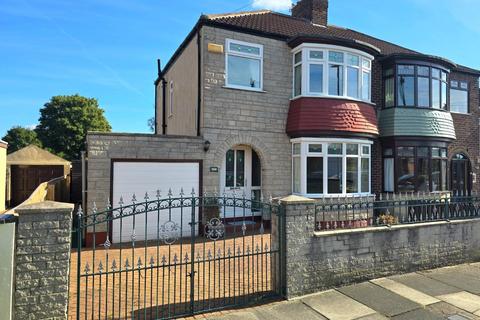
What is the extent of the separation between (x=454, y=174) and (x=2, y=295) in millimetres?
16766

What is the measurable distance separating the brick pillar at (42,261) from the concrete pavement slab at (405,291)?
498cm

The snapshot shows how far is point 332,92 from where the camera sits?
11492 millimetres

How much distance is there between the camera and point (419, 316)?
15.9 ft

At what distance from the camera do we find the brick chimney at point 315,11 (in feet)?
48.5

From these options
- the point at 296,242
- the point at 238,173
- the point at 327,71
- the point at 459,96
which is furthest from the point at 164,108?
the point at 459,96

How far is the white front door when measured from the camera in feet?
36.8

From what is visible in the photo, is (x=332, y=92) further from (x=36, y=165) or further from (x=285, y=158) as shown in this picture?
(x=36, y=165)

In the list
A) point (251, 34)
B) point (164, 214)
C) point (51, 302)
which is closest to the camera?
point (51, 302)

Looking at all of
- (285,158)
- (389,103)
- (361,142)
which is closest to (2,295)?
(285,158)

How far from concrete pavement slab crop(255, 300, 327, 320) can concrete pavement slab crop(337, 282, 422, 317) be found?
36.8 inches

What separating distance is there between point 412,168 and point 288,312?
9.95 meters

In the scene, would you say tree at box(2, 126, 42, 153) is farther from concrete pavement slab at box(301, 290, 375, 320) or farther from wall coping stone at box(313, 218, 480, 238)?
concrete pavement slab at box(301, 290, 375, 320)

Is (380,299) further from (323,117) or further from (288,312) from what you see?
(323,117)

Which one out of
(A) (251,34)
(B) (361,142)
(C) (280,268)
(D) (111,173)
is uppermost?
(A) (251,34)
